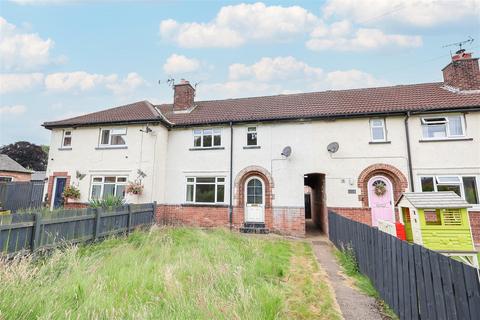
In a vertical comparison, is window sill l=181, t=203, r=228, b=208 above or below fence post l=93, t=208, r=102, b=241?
above

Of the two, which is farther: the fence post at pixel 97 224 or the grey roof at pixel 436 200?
the fence post at pixel 97 224

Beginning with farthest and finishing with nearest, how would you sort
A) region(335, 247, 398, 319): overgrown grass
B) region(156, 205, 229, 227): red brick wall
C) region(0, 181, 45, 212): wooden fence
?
region(0, 181, 45, 212): wooden fence
region(156, 205, 229, 227): red brick wall
region(335, 247, 398, 319): overgrown grass

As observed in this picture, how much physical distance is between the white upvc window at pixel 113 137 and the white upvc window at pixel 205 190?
4413 mm

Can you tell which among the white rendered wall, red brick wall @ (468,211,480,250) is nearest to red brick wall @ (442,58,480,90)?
red brick wall @ (468,211,480,250)

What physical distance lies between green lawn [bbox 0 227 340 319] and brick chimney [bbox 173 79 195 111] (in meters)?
10.9

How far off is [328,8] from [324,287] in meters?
11.2

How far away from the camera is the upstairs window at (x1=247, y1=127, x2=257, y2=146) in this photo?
496 inches

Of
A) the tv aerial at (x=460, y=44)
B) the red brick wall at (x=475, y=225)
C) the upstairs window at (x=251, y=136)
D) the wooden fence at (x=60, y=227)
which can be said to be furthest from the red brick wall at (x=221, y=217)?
the tv aerial at (x=460, y=44)

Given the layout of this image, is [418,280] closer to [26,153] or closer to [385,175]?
[385,175]

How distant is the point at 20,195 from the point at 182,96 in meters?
12.4

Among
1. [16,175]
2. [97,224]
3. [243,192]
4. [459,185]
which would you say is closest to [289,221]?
[243,192]

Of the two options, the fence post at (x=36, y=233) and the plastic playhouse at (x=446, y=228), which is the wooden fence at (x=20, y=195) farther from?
the plastic playhouse at (x=446, y=228)

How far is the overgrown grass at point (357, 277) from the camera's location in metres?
3.93

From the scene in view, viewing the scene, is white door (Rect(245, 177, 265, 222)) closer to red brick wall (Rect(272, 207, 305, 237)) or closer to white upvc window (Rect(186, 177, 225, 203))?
red brick wall (Rect(272, 207, 305, 237))
